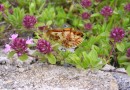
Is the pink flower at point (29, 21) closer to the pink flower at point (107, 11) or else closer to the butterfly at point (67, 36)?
the butterfly at point (67, 36)

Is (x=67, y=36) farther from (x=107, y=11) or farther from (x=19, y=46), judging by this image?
(x=107, y=11)

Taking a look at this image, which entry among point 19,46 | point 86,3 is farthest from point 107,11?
point 19,46

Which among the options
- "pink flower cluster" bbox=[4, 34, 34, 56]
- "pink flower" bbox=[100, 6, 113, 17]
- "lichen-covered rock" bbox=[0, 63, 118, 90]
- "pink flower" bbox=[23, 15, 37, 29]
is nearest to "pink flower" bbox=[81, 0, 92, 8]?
"pink flower" bbox=[100, 6, 113, 17]

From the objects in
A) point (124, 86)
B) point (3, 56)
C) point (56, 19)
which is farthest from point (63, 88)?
point (56, 19)

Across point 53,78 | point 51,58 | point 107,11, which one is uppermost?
point 107,11

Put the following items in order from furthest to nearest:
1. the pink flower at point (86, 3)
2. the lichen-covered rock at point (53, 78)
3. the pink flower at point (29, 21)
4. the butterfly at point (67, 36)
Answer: the pink flower at point (86, 3) < the pink flower at point (29, 21) < the butterfly at point (67, 36) < the lichen-covered rock at point (53, 78)

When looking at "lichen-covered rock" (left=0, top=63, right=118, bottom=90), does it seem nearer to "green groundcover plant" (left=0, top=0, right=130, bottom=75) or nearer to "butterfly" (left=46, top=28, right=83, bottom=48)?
"green groundcover plant" (left=0, top=0, right=130, bottom=75)

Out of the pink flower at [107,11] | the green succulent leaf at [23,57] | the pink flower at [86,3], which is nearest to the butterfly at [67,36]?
the green succulent leaf at [23,57]
